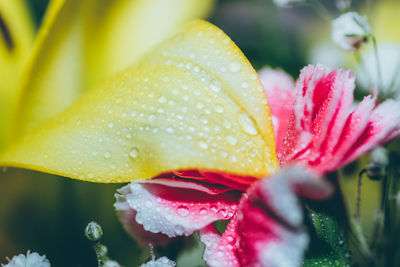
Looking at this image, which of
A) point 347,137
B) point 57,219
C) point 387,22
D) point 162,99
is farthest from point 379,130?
point 387,22

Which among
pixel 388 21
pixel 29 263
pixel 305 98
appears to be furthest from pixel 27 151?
pixel 388 21

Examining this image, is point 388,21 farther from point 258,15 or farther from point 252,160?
point 252,160

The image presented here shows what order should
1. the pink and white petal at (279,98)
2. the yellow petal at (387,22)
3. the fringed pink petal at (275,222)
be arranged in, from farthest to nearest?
the yellow petal at (387,22) → the pink and white petal at (279,98) → the fringed pink petal at (275,222)

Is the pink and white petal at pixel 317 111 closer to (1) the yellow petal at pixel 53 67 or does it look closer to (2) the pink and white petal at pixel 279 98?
(2) the pink and white petal at pixel 279 98

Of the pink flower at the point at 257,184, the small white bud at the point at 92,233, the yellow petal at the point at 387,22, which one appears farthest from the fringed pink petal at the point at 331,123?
the yellow petal at the point at 387,22

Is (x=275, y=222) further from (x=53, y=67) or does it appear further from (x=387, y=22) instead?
(x=387, y=22)

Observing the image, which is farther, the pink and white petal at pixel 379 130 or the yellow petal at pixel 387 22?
the yellow petal at pixel 387 22
